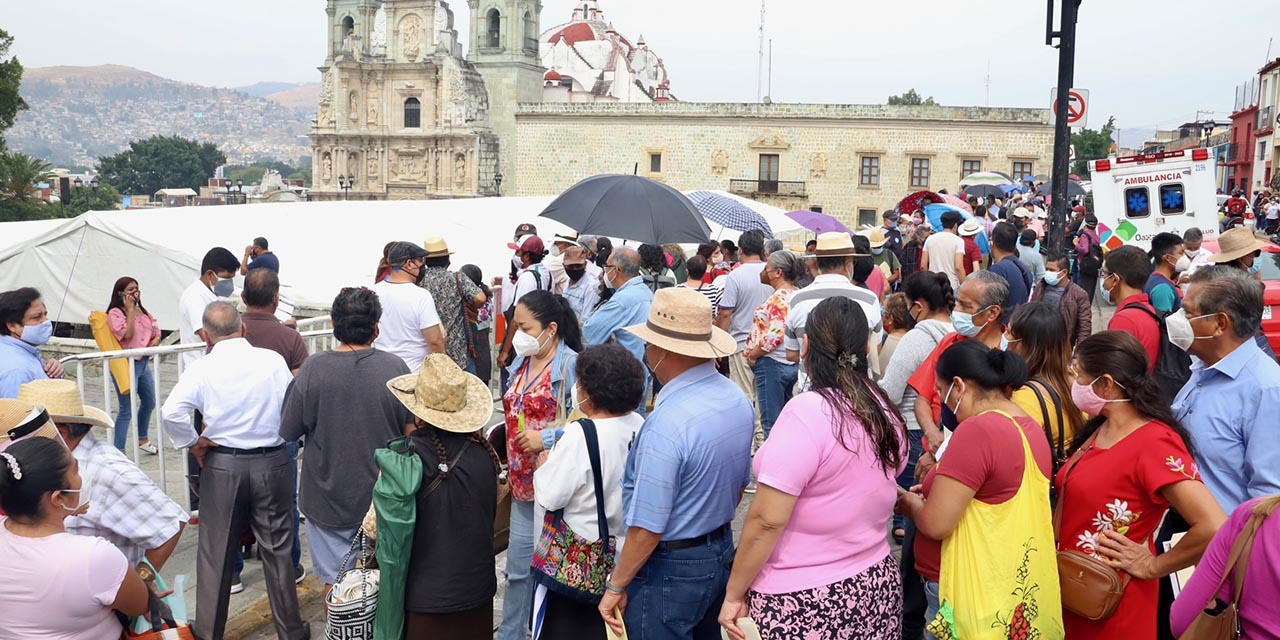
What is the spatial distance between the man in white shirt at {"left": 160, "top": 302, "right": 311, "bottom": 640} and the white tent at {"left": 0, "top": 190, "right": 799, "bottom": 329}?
6.40m

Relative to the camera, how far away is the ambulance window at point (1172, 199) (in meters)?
8.79

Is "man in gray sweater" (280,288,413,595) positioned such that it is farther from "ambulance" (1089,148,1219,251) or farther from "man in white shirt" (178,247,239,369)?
"ambulance" (1089,148,1219,251)

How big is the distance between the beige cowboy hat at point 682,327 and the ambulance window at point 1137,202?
7676 mm

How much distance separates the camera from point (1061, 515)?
9.43 feet

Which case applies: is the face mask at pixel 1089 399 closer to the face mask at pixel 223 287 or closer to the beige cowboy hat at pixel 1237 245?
the beige cowboy hat at pixel 1237 245

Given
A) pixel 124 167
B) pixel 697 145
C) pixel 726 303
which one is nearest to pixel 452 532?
pixel 726 303

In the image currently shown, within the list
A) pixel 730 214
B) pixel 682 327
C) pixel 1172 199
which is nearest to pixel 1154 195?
pixel 1172 199

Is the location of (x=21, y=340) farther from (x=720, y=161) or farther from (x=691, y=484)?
(x=720, y=161)

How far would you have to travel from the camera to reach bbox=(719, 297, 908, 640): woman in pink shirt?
2.63 meters

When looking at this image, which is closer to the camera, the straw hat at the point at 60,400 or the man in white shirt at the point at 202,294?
the straw hat at the point at 60,400

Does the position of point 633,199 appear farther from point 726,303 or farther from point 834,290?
point 834,290

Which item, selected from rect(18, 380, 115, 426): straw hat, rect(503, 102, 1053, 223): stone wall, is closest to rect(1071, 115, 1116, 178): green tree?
rect(503, 102, 1053, 223): stone wall

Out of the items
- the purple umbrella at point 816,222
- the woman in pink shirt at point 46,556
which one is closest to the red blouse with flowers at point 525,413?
the woman in pink shirt at point 46,556

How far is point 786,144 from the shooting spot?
42938 millimetres
